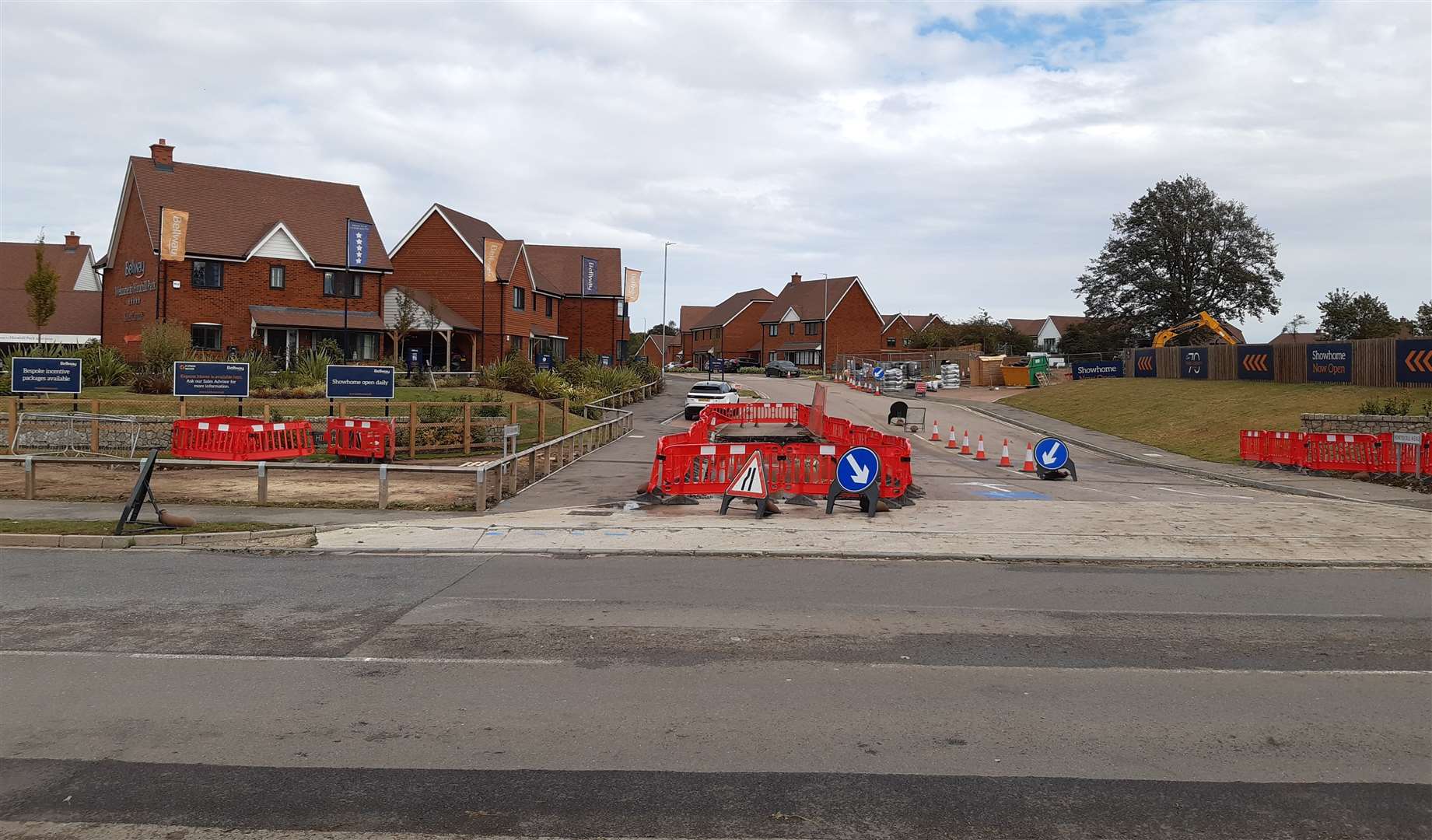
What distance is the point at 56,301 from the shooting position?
164 feet

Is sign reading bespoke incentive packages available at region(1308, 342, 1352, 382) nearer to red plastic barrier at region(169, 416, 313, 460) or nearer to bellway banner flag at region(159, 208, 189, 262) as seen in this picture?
red plastic barrier at region(169, 416, 313, 460)

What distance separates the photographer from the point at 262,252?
4450 centimetres

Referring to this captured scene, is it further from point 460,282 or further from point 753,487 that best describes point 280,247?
point 753,487

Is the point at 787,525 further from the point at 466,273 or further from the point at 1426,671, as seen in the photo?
the point at 466,273

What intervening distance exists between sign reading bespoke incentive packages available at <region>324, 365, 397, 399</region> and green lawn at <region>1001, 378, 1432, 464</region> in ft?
72.9

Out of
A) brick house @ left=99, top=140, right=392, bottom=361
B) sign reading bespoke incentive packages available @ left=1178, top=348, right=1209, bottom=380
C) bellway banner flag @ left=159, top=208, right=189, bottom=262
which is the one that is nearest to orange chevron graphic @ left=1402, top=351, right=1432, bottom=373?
sign reading bespoke incentive packages available @ left=1178, top=348, right=1209, bottom=380

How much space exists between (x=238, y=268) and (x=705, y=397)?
2164cm

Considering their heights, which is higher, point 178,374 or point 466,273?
point 466,273

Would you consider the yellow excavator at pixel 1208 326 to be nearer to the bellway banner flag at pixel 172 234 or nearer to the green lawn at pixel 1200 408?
the green lawn at pixel 1200 408

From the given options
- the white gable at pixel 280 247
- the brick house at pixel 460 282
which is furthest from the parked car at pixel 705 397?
the white gable at pixel 280 247

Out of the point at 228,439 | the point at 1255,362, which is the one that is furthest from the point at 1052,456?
the point at 1255,362

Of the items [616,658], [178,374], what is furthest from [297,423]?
[616,658]

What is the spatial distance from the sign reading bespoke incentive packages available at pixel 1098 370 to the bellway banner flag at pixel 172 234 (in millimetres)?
45830

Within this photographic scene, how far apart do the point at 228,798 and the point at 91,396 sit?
30.2 m
